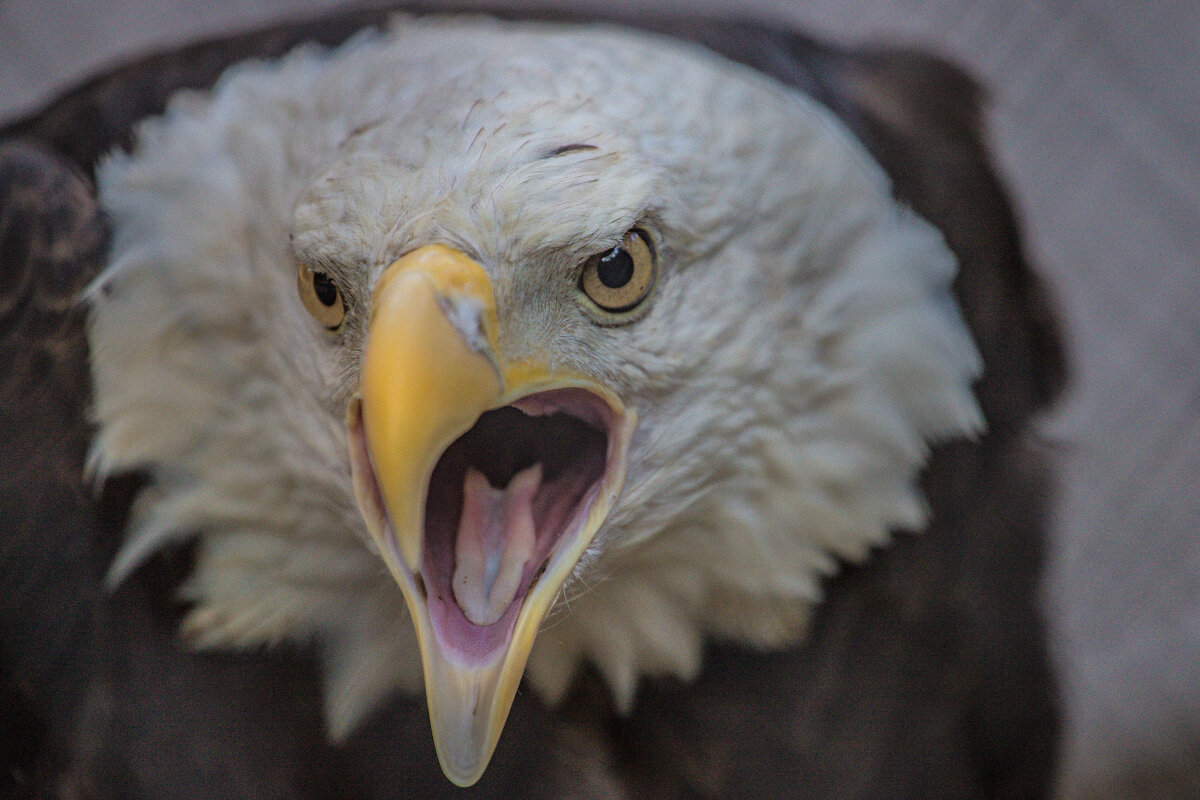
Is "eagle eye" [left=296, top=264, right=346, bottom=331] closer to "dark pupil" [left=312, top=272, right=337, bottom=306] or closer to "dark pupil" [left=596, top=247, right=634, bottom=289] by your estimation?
"dark pupil" [left=312, top=272, right=337, bottom=306]

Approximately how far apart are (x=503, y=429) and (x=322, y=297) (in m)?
0.11

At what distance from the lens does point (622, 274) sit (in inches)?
19.5

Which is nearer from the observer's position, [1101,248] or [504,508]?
[504,508]

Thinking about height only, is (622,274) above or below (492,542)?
above

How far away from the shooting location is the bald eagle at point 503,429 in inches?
18.4

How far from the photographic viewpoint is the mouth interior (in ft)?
1.56

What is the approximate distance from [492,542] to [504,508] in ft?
0.06

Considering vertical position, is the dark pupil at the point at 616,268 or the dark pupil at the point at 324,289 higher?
the dark pupil at the point at 616,268

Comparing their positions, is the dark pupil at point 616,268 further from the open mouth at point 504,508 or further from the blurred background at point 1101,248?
the blurred background at point 1101,248

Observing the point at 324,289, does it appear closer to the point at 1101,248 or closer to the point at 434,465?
the point at 434,465

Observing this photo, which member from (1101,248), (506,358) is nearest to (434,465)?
(506,358)

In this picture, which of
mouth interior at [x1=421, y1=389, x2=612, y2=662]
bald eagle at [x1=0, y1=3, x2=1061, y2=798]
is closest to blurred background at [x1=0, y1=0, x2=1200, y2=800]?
bald eagle at [x1=0, y1=3, x2=1061, y2=798]

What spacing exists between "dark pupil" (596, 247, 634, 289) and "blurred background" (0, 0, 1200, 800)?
0.49 meters

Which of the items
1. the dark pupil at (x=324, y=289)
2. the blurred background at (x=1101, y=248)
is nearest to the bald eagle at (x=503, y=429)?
the dark pupil at (x=324, y=289)
